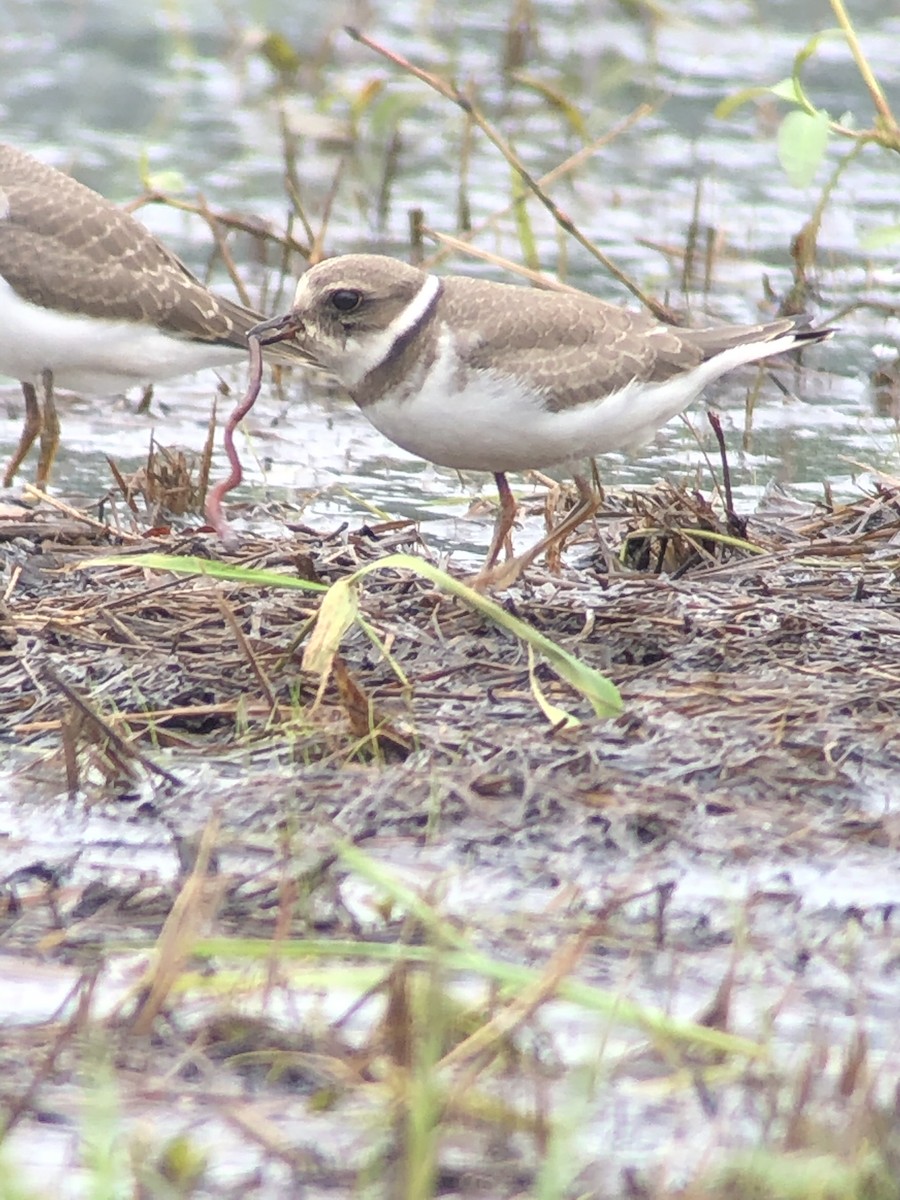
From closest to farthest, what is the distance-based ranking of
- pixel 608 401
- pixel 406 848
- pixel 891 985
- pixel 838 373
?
pixel 891 985 < pixel 406 848 < pixel 608 401 < pixel 838 373

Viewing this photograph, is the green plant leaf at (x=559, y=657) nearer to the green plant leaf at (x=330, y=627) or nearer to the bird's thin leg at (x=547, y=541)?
the green plant leaf at (x=330, y=627)

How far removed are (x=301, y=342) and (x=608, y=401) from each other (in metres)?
0.83

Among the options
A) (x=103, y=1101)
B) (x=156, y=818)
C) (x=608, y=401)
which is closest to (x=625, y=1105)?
(x=103, y=1101)

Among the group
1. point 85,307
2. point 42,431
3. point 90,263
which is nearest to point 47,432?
point 42,431

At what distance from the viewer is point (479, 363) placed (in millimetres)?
5129

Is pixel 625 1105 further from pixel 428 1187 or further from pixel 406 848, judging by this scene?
pixel 406 848

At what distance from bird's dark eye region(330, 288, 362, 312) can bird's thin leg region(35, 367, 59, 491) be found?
211 cm

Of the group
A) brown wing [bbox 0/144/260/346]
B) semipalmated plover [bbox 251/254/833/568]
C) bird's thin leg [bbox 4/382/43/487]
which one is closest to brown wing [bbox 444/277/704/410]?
semipalmated plover [bbox 251/254/833/568]

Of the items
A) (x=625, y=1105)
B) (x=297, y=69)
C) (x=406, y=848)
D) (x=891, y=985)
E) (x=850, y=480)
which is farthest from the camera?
(x=297, y=69)

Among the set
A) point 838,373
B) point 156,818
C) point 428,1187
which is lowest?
point 838,373

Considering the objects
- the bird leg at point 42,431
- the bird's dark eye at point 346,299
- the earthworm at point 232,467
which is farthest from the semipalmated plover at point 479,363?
the bird leg at point 42,431

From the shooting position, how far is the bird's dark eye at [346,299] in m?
5.30

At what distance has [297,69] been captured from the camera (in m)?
12.5

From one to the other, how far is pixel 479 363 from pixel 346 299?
1.41ft
